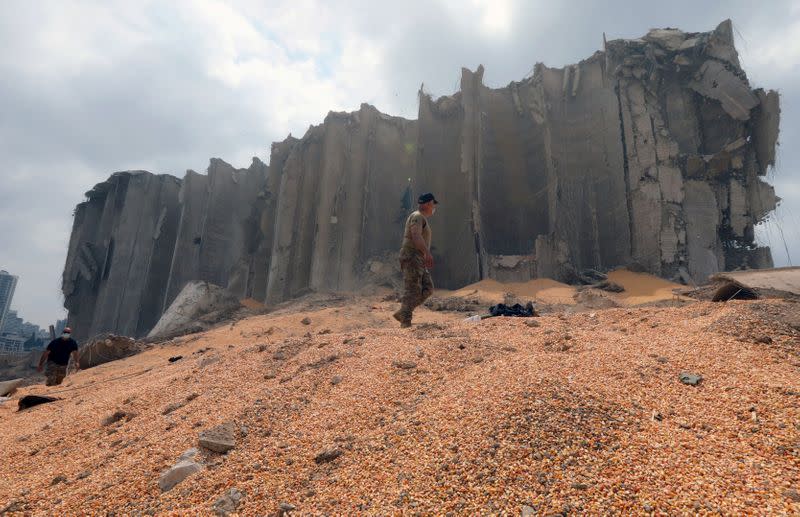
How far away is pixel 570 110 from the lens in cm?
1310

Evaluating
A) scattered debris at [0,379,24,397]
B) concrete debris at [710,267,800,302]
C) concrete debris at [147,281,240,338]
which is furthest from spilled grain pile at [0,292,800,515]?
concrete debris at [147,281,240,338]

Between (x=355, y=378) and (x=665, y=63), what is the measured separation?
13321 millimetres

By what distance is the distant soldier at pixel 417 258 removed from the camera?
496 centimetres

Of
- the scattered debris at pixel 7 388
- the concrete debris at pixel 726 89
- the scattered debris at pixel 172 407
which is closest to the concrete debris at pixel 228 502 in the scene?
the scattered debris at pixel 172 407

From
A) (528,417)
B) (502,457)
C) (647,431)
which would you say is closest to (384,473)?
(502,457)

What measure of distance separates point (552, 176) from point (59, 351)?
37.6 feet

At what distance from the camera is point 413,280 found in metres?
5.09

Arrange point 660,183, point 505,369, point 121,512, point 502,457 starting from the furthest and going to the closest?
point 660,183 → point 505,369 → point 121,512 → point 502,457

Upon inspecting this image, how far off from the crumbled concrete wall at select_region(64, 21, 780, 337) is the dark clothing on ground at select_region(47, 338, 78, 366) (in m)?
6.36

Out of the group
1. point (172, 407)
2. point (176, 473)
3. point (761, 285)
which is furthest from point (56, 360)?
point (761, 285)

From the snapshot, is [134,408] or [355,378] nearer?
[355,378]

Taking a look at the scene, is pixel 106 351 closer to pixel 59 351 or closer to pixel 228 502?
pixel 59 351

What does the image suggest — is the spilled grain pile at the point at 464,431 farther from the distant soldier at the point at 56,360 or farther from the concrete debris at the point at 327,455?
the distant soldier at the point at 56,360

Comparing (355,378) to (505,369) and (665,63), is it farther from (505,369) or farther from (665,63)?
(665,63)
